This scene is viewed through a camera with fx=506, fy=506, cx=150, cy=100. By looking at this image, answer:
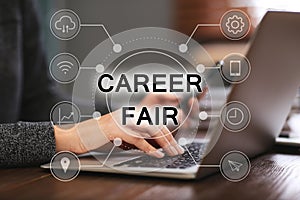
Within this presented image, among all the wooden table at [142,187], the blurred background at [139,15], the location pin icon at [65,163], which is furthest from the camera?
the blurred background at [139,15]

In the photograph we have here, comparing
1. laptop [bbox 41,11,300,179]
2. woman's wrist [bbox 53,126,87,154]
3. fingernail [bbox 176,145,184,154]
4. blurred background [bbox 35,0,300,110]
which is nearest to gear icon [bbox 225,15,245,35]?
laptop [bbox 41,11,300,179]

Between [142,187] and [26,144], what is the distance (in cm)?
29

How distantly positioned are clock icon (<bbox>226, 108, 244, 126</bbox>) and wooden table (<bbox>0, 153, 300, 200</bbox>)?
0.08 metres

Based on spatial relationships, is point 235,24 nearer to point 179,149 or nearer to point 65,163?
point 179,149

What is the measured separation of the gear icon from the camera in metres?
0.81

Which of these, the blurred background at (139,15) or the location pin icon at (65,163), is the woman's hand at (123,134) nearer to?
the location pin icon at (65,163)

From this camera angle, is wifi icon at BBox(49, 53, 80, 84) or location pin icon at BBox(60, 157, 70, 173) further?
wifi icon at BBox(49, 53, 80, 84)

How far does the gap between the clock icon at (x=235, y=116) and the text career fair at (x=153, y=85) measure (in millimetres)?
84

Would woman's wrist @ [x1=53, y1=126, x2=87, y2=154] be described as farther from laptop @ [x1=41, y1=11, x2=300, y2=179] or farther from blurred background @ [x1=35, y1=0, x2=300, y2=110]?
blurred background @ [x1=35, y1=0, x2=300, y2=110]

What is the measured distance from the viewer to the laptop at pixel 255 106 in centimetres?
68

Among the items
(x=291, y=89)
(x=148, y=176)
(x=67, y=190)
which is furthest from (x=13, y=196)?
(x=291, y=89)

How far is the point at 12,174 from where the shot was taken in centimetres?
78

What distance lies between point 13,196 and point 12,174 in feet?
0.54

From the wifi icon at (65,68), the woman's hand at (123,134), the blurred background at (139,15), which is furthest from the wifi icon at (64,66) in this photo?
the blurred background at (139,15)
